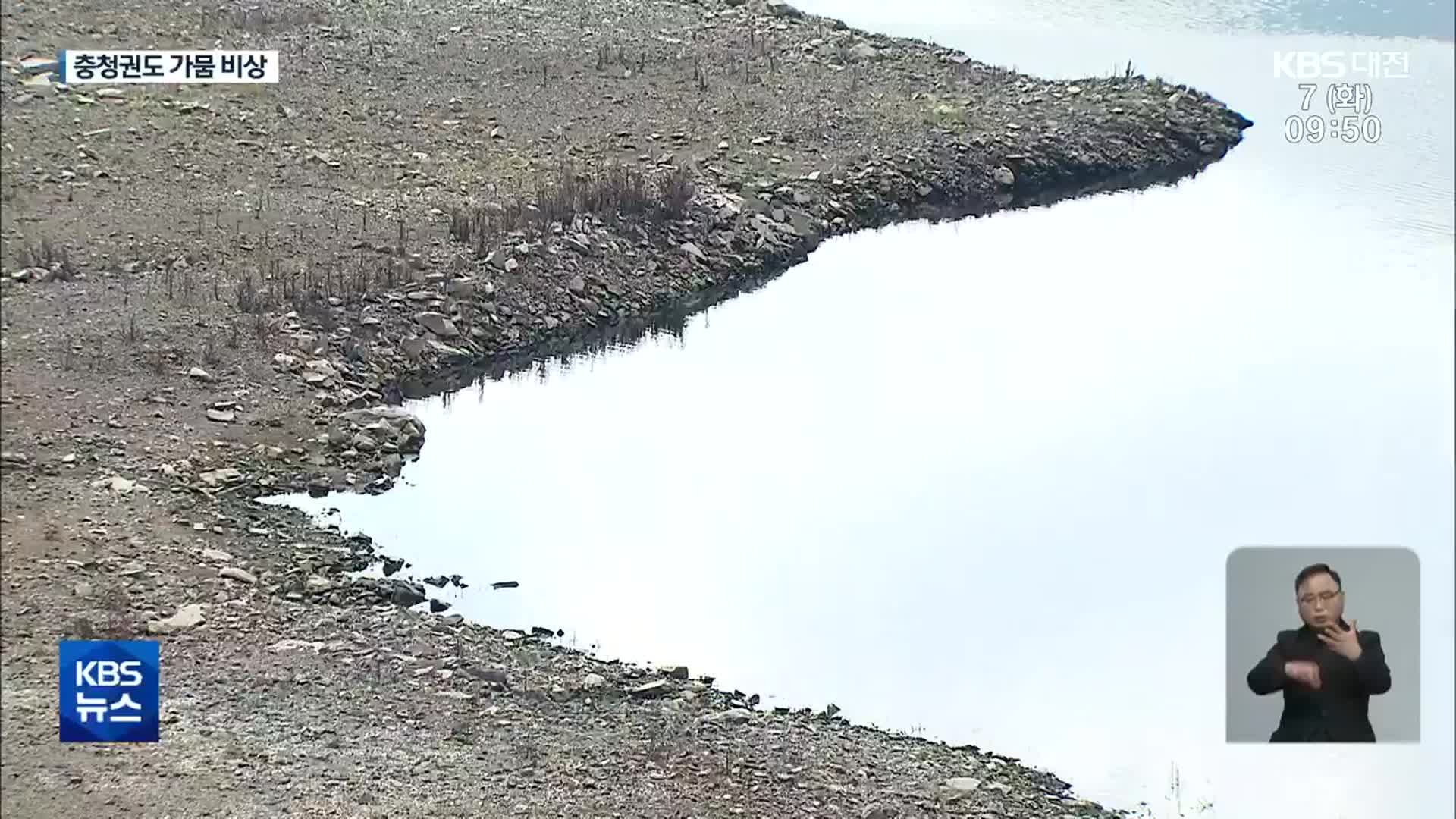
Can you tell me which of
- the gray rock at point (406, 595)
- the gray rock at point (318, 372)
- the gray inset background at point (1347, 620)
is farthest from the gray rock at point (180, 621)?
the gray inset background at point (1347, 620)

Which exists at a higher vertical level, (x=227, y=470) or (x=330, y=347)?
(x=330, y=347)

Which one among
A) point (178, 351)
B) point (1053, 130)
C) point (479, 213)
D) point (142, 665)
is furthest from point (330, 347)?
point (1053, 130)

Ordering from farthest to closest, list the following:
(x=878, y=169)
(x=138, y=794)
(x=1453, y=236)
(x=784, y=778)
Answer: (x=878, y=169)
(x=1453, y=236)
(x=784, y=778)
(x=138, y=794)

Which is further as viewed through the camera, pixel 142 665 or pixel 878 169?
pixel 878 169

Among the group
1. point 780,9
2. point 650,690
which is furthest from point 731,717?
point 780,9

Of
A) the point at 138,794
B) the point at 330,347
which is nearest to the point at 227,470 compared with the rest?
the point at 330,347

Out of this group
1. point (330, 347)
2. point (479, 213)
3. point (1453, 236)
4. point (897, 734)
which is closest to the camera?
point (897, 734)

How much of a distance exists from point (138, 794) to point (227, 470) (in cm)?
65

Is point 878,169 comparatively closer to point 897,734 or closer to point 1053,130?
point 1053,130

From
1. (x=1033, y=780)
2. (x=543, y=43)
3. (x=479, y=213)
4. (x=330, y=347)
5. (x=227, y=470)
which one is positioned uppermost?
(x=543, y=43)

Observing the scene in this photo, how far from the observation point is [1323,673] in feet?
6.62

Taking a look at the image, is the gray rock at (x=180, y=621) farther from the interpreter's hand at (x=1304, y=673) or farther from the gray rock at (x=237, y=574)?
the interpreter's hand at (x=1304, y=673)

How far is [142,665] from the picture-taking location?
1919mm

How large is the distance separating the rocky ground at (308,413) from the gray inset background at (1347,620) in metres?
0.27
